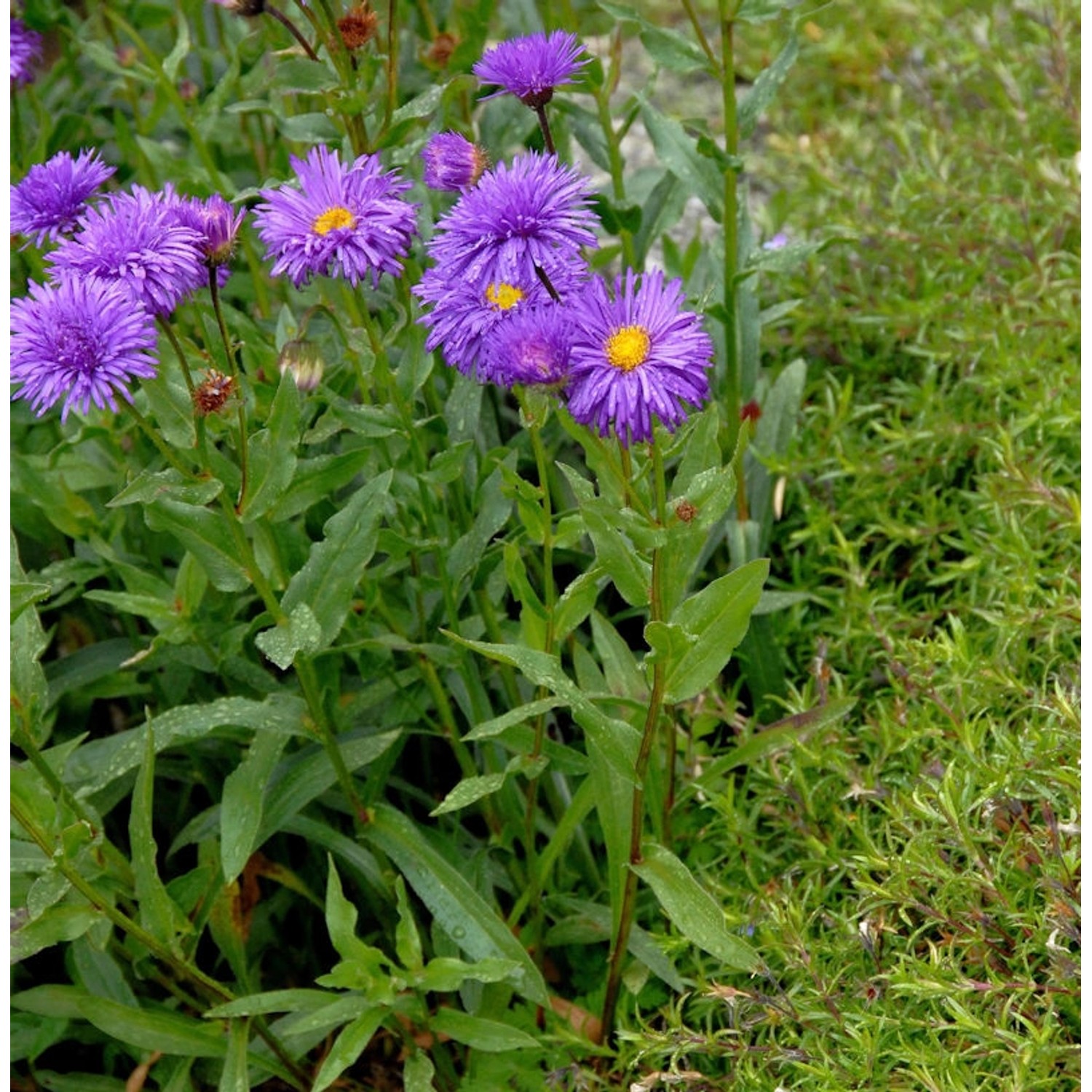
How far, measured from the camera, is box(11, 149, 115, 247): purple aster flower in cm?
162

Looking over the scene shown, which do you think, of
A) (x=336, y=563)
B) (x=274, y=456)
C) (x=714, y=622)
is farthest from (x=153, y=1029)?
(x=714, y=622)

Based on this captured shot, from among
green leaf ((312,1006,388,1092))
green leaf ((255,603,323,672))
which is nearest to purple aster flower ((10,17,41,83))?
green leaf ((255,603,323,672))

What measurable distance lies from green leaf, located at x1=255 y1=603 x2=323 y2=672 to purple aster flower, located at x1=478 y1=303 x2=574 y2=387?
40 centimetres

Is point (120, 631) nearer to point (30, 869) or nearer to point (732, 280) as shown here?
point (30, 869)

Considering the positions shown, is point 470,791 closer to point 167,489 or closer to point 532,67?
point 167,489

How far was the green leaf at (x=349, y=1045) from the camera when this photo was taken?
1.57m

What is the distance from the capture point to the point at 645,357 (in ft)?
4.38

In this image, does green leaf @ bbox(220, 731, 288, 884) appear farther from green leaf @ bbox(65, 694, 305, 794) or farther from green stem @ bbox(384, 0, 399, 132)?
green stem @ bbox(384, 0, 399, 132)

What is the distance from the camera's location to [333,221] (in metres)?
1.50

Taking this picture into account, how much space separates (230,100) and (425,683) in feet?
3.70

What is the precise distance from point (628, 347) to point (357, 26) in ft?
1.96

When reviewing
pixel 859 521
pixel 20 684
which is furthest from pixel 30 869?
pixel 859 521

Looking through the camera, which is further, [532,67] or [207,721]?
[207,721]

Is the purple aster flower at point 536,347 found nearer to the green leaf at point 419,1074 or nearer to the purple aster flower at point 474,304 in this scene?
the purple aster flower at point 474,304
